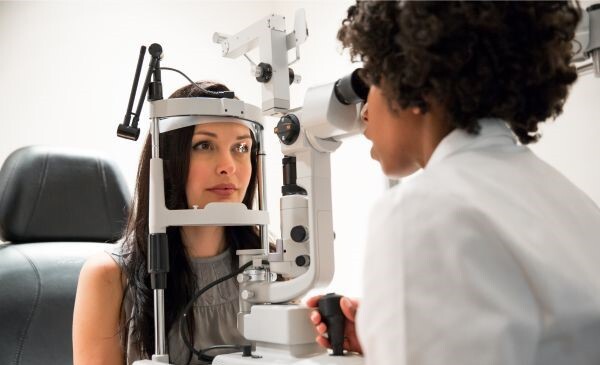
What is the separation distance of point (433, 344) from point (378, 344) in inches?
2.4

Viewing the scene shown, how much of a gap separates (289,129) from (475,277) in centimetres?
57

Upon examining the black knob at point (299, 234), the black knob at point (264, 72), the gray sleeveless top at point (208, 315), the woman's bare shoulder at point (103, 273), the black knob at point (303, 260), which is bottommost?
the gray sleeveless top at point (208, 315)

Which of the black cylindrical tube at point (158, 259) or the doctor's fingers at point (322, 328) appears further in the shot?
the black cylindrical tube at point (158, 259)

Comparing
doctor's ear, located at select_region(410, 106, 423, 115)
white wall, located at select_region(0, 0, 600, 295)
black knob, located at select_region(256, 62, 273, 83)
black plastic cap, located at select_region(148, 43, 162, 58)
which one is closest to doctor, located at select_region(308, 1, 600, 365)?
doctor's ear, located at select_region(410, 106, 423, 115)

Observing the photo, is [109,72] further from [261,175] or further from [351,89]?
[351,89]

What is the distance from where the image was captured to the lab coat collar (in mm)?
644

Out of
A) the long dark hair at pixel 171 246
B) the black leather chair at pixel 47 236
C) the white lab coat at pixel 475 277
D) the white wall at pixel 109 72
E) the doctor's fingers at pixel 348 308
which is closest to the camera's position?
the white lab coat at pixel 475 277

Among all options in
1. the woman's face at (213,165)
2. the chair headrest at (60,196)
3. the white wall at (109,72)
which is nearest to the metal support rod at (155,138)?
the woman's face at (213,165)

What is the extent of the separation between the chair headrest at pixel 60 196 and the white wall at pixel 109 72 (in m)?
0.46

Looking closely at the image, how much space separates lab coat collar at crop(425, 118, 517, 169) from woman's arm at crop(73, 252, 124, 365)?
0.87 m

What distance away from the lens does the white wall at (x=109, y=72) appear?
86.4 inches

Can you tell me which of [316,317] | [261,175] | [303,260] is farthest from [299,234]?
[261,175]

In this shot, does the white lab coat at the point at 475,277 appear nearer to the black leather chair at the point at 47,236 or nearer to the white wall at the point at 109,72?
the black leather chair at the point at 47,236

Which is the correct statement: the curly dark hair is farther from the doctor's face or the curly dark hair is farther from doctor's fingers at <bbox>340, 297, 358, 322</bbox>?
doctor's fingers at <bbox>340, 297, 358, 322</bbox>
